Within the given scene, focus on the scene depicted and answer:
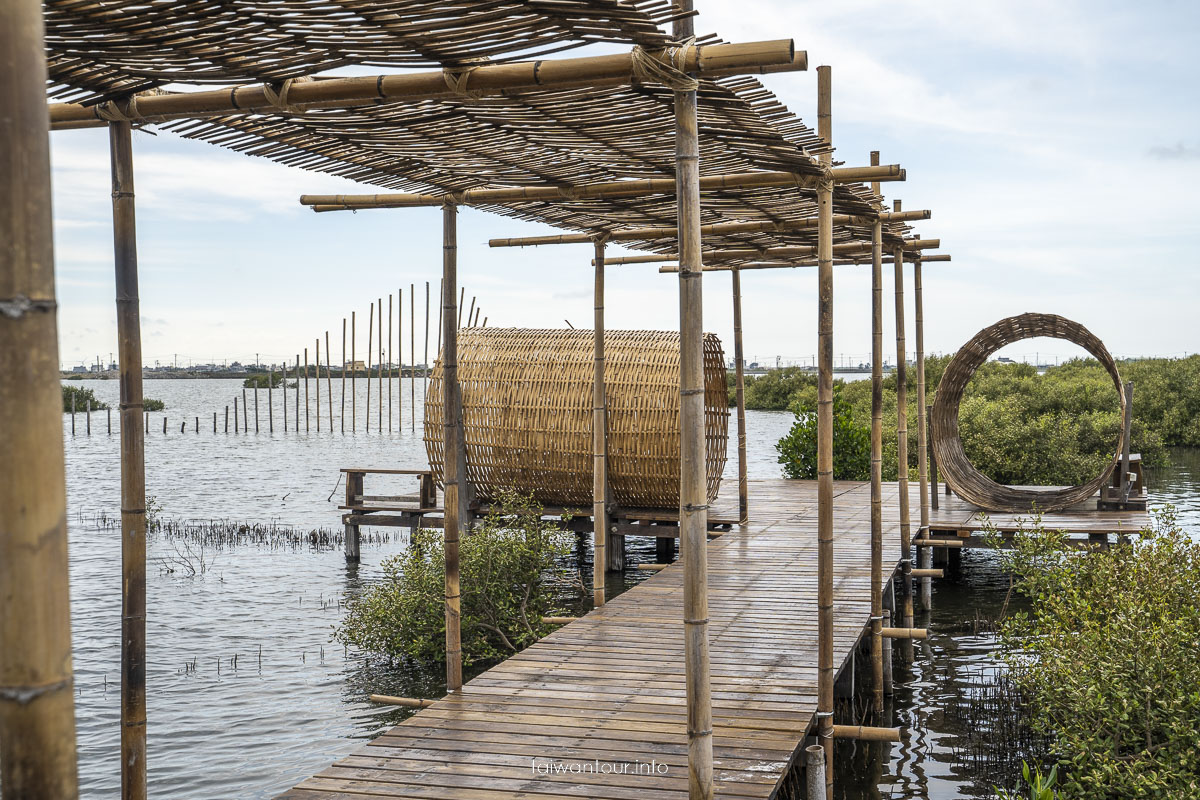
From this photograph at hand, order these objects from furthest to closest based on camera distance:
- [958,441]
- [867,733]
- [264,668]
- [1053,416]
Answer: [1053,416] → [958,441] → [264,668] → [867,733]

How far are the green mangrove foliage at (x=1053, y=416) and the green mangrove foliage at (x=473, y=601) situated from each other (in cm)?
972

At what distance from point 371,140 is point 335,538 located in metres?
15.3

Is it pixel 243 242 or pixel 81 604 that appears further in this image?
pixel 243 242

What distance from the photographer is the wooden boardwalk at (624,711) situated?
479 centimetres

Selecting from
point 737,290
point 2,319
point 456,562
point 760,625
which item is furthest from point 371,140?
point 737,290

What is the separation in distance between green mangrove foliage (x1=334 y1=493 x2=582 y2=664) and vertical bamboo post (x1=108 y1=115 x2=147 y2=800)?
16.7 feet

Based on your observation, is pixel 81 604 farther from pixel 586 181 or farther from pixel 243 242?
pixel 243 242

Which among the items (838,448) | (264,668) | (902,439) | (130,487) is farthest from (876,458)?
(838,448)

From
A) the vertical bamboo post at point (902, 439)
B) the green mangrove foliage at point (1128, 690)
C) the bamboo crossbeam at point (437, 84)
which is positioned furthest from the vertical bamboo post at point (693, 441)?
the vertical bamboo post at point (902, 439)

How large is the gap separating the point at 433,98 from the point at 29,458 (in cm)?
270

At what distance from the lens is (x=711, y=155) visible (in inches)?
213

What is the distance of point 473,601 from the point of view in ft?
31.3

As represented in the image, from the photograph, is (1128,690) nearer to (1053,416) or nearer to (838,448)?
(838,448)

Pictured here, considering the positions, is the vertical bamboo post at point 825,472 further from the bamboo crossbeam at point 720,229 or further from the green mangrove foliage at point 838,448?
the green mangrove foliage at point 838,448
